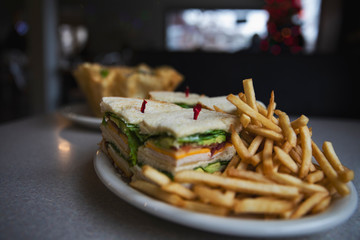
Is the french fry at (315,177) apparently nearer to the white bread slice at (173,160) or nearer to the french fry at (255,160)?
the french fry at (255,160)

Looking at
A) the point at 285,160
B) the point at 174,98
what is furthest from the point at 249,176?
the point at 174,98

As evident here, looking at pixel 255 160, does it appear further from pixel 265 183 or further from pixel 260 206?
pixel 260 206

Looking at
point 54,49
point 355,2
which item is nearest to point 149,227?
point 54,49

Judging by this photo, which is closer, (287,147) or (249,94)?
(287,147)

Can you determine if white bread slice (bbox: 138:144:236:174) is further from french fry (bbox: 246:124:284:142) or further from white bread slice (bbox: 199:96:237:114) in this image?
white bread slice (bbox: 199:96:237:114)

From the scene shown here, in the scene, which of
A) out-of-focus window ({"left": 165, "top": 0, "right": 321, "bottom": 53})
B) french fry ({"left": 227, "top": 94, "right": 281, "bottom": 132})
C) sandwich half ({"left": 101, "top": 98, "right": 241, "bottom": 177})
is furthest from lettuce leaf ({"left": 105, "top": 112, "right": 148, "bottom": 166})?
out-of-focus window ({"left": 165, "top": 0, "right": 321, "bottom": 53})

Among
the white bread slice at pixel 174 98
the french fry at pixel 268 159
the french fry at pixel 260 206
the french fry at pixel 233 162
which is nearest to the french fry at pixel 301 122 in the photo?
the french fry at pixel 268 159

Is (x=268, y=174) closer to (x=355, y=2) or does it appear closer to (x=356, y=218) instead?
(x=356, y=218)
